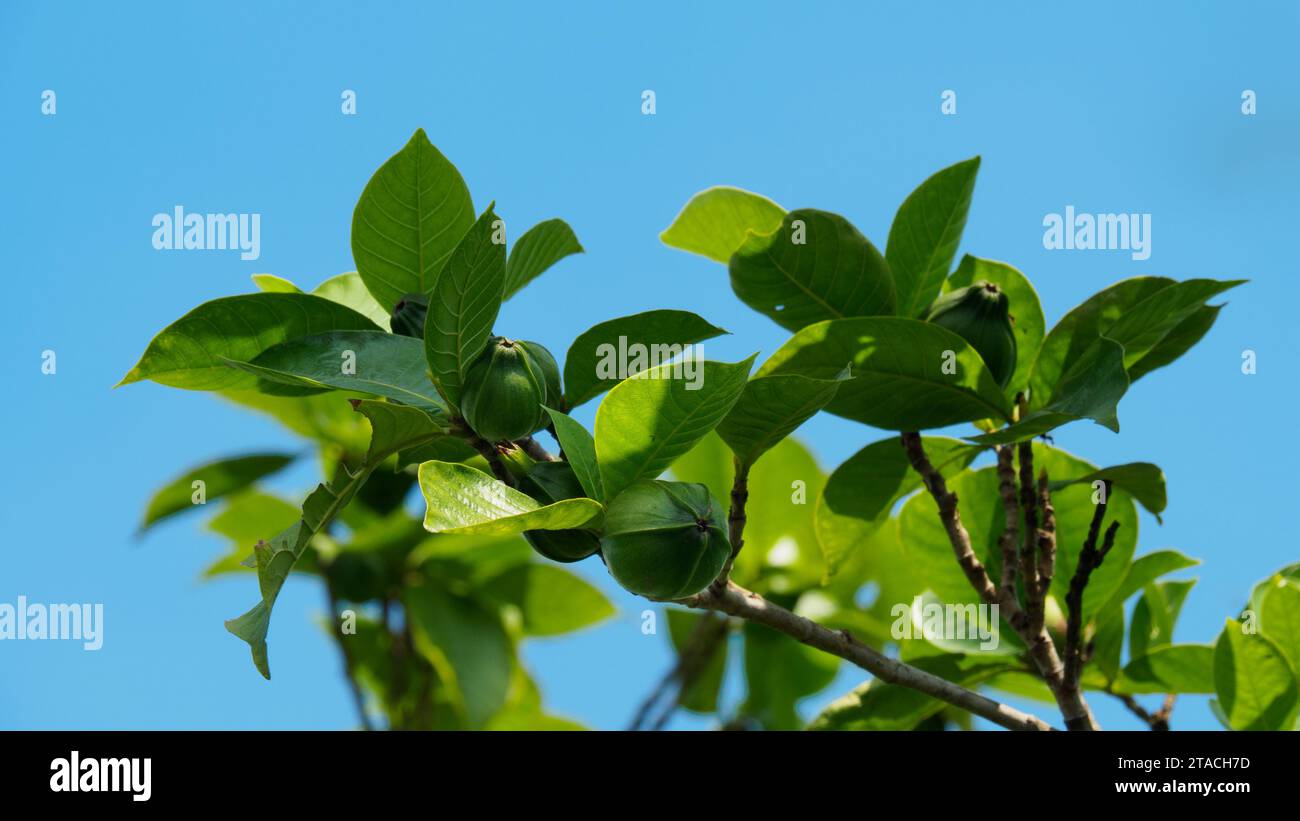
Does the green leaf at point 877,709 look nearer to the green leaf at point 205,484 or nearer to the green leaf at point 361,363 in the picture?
the green leaf at point 361,363

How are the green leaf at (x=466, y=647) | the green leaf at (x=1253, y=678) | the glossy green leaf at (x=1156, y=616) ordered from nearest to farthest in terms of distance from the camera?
1. the green leaf at (x=1253, y=678)
2. the glossy green leaf at (x=1156, y=616)
3. the green leaf at (x=466, y=647)

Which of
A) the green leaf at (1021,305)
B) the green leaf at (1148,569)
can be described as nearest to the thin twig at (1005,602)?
the green leaf at (1021,305)

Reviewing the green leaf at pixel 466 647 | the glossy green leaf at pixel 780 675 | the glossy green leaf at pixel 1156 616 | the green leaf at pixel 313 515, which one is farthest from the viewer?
the glossy green leaf at pixel 780 675

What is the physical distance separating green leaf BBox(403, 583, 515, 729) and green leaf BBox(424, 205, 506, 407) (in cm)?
131

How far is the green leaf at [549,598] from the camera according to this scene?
2.63 m

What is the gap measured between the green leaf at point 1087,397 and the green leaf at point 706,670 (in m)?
1.47

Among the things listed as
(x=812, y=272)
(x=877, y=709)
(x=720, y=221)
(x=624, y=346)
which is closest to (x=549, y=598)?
(x=877, y=709)

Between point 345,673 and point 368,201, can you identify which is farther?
point 345,673

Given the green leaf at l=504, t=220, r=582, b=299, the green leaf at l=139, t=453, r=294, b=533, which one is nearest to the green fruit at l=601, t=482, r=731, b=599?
the green leaf at l=504, t=220, r=582, b=299

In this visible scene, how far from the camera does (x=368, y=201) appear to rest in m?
1.34

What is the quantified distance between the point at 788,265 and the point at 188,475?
5.04 feet
